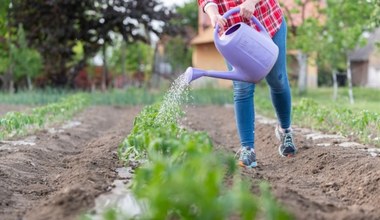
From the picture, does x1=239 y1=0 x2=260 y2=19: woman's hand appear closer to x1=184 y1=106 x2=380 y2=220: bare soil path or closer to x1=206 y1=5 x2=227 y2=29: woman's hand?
x1=206 y1=5 x2=227 y2=29: woman's hand

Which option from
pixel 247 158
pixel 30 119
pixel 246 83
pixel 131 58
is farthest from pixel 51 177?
pixel 131 58

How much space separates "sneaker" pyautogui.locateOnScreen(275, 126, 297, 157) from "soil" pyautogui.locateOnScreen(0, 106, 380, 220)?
2.4 inches

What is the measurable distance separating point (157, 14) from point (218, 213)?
18868 mm

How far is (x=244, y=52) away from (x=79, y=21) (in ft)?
56.3

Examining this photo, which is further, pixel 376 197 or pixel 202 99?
pixel 202 99

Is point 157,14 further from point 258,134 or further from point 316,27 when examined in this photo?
point 258,134

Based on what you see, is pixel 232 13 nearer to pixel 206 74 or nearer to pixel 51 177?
Result: pixel 206 74

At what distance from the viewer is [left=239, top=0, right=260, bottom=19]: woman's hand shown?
13.4ft

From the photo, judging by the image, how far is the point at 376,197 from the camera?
3359 millimetres

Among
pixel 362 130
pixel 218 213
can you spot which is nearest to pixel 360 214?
pixel 218 213

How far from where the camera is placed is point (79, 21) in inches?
808

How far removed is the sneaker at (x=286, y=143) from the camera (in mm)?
4912

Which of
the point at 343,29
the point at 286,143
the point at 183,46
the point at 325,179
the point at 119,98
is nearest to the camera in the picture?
the point at 325,179

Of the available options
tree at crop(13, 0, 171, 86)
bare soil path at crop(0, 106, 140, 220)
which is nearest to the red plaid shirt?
bare soil path at crop(0, 106, 140, 220)
